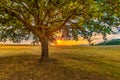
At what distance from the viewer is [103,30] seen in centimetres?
2503

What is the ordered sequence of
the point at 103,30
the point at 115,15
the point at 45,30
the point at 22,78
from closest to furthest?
1. the point at 22,78
2. the point at 115,15
3. the point at 103,30
4. the point at 45,30

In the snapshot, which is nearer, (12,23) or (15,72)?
(15,72)

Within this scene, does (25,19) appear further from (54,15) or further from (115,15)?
(115,15)

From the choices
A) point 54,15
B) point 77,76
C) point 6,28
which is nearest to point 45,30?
point 54,15

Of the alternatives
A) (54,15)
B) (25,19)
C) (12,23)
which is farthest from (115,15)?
(12,23)

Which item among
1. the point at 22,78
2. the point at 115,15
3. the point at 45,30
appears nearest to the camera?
the point at 22,78

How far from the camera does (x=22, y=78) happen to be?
21.9 meters

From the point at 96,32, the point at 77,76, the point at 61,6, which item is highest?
the point at 61,6

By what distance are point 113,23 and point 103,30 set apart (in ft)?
3.27

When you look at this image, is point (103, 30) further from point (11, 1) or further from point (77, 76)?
point (11, 1)

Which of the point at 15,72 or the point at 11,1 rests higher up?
the point at 11,1

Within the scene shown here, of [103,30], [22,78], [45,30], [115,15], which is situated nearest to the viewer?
[22,78]

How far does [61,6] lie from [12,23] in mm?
6983

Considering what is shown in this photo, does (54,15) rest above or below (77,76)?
above
